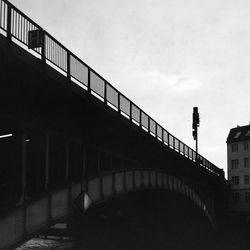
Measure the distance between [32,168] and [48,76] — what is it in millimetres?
3370

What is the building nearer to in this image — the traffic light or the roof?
the roof

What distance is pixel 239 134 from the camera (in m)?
93.6

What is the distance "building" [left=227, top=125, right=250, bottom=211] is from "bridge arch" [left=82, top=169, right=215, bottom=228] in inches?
2036

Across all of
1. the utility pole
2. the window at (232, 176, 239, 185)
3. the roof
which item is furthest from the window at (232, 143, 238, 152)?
the utility pole

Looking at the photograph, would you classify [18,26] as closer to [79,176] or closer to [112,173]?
[79,176]

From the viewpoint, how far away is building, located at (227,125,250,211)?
8725cm

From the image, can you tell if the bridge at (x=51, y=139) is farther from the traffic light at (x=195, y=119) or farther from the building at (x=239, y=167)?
the building at (x=239, y=167)

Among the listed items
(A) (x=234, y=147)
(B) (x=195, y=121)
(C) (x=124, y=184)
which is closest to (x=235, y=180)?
(A) (x=234, y=147)

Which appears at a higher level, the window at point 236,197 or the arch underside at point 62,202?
the arch underside at point 62,202

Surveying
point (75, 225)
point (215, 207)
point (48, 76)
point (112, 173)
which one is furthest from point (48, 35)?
point (215, 207)

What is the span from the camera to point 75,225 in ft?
159

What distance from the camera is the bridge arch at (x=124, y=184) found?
20359 millimetres

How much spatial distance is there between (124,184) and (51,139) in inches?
305

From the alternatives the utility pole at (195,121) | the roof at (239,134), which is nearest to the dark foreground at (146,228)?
the utility pole at (195,121)
